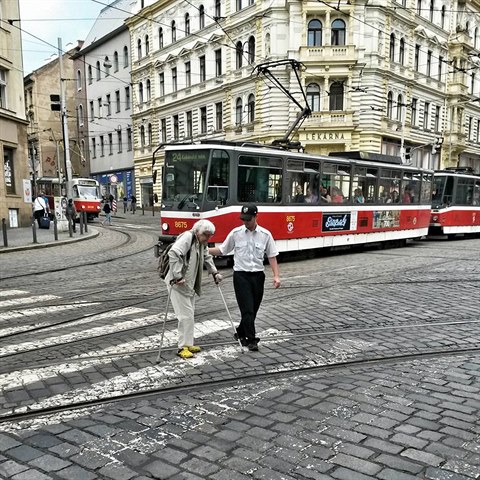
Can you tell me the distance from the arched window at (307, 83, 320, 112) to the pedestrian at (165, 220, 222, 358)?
30.1 meters

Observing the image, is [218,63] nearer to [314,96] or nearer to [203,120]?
[203,120]

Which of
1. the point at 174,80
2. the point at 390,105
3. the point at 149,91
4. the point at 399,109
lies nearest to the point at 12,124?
the point at 174,80

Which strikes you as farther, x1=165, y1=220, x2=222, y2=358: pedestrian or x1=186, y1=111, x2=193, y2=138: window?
x1=186, y1=111, x2=193, y2=138: window

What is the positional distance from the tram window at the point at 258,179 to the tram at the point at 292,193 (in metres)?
0.03

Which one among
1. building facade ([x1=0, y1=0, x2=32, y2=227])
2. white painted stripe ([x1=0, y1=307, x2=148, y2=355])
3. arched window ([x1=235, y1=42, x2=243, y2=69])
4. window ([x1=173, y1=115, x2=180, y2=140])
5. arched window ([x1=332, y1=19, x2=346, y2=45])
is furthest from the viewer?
window ([x1=173, y1=115, x2=180, y2=140])

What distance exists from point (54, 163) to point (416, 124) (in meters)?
47.6

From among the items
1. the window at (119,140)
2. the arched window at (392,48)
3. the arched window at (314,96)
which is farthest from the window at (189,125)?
the arched window at (392,48)

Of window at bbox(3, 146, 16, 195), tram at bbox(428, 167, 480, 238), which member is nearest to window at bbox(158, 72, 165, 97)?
window at bbox(3, 146, 16, 195)

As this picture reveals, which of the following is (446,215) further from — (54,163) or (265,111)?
(54,163)

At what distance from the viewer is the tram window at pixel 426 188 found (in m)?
19.7

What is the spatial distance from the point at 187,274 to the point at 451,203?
2007 cm

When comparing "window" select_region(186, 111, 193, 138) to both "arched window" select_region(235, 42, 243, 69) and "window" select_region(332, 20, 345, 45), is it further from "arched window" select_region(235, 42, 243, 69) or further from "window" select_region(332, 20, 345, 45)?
"window" select_region(332, 20, 345, 45)

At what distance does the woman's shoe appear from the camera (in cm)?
527

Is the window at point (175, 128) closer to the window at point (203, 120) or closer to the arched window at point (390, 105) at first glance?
the window at point (203, 120)
